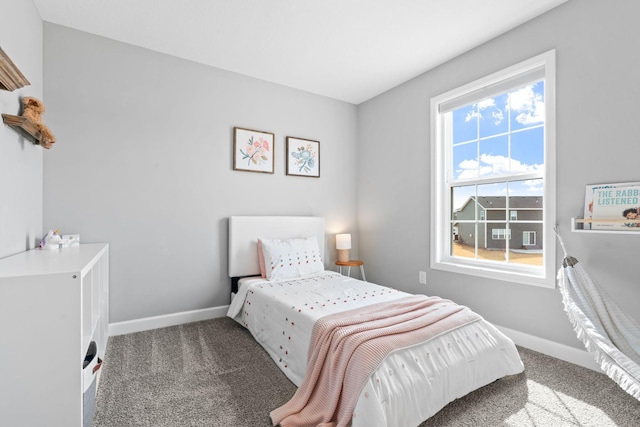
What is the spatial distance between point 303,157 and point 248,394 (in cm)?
257

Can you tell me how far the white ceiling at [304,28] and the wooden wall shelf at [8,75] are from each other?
3.44 feet

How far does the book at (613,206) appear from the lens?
73.4 inches

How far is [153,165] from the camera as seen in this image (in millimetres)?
2830

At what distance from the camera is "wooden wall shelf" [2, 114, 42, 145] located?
65.2 inches

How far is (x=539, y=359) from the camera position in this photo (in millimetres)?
2229

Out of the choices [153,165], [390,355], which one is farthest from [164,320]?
[390,355]

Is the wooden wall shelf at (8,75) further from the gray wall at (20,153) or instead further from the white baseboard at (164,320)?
the white baseboard at (164,320)

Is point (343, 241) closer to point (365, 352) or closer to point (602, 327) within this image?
point (365, 352)

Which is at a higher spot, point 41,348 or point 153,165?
A: point 153,165

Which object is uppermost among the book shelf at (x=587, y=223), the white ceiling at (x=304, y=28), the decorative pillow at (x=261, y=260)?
the white ceiling at (x=304, y=28)

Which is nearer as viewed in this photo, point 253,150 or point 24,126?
point 24,126

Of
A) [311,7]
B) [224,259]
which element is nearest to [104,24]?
[311,7]

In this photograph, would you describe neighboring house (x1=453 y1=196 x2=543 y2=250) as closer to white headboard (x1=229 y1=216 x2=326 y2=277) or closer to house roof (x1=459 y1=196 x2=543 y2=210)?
house roof (x1=459 y1=196 x2=543 y2=210)

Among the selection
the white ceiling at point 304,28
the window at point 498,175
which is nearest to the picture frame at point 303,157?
the white ceiling at point 304,28
